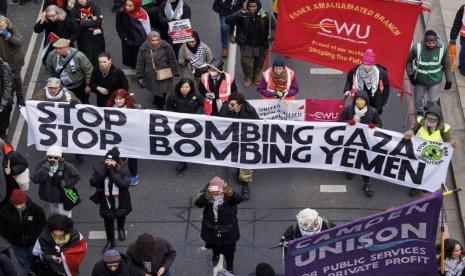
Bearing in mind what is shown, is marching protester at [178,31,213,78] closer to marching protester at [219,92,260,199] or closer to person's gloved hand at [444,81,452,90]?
marching protester at [219,92,260,199]

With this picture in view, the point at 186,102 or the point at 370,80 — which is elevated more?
the point at 370,80

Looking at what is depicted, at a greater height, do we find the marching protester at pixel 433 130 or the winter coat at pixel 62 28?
the winter coat at pixel 62 28

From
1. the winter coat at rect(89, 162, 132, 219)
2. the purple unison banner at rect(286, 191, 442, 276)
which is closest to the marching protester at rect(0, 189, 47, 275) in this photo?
the winter coat at rect(89, 162, 132, 219)

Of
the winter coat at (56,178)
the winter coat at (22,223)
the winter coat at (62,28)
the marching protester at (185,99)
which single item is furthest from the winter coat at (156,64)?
the winter coat at (22,223)

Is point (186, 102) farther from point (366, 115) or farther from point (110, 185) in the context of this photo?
point (366, 115)

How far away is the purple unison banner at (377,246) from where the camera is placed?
8305mm

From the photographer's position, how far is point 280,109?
41.3ft

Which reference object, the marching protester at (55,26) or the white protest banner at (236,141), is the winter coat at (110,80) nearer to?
the white protest banner at (236,141)

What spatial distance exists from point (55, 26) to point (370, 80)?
4.60 metres

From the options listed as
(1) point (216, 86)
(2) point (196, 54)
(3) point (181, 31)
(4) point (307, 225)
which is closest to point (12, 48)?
(3) point (181, 31)

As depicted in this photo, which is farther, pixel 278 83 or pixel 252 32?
pixel 252 32

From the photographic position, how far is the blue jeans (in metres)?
10.9

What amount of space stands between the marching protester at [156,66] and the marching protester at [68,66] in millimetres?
796

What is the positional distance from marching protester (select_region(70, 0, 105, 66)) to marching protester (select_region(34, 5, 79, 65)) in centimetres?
17
